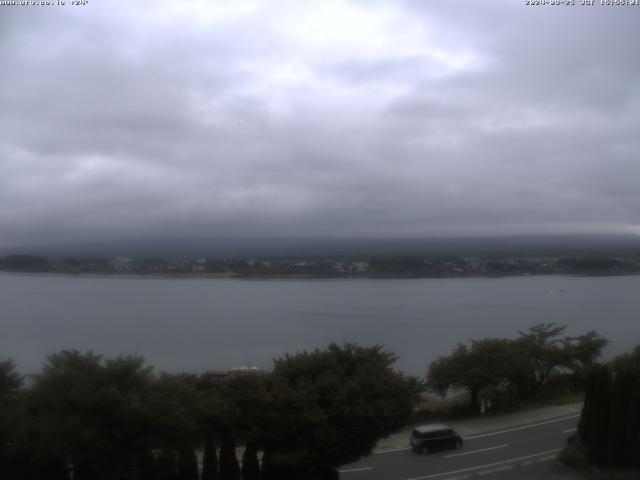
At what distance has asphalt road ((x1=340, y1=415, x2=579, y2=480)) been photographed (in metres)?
12.9

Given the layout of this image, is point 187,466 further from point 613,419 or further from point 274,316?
point 274,316

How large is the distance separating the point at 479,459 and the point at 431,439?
3.75 ft

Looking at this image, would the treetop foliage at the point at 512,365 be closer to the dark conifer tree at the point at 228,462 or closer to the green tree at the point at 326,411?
the green tree at the point at 326,411

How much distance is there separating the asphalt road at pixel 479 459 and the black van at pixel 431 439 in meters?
0.14

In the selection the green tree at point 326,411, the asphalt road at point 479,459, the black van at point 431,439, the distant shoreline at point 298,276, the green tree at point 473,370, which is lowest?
the asphalt road at point 479,459

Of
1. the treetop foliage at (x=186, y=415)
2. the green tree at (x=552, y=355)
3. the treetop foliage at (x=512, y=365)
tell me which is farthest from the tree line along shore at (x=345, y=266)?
the treetop foliage at (x=186, y=415)

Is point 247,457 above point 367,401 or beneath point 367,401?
beneath

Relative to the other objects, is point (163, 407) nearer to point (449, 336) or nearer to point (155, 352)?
point (155, 352)

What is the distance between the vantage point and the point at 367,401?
35.2 feet

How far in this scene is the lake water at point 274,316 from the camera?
27.8 metres

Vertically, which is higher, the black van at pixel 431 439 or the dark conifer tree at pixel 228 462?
the dark conifer tree at pixel 228 462

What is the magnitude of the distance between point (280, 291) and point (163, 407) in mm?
47142

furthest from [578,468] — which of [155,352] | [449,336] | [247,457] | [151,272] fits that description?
[151,272]

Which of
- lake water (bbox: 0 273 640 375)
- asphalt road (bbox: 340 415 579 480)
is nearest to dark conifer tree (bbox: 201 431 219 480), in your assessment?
asphalt road (bbox: 340 415 579 480)
